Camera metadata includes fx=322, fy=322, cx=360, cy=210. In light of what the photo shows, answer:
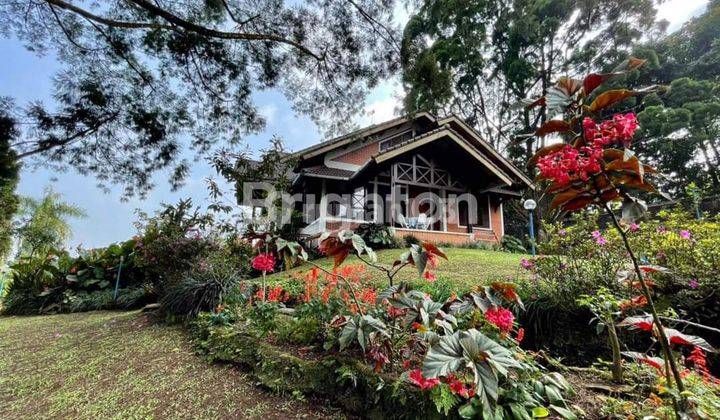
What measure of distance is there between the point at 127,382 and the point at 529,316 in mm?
3854

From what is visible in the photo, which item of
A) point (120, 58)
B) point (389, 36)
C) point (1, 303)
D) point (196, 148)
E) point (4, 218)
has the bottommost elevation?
point (1, 303)

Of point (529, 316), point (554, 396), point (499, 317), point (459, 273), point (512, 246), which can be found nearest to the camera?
point (554, 396)

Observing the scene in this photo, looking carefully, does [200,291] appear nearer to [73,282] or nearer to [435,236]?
[73,282]

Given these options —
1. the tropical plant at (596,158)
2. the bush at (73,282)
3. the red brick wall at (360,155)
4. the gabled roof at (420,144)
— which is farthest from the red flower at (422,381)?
the red brick wall at (360,155)

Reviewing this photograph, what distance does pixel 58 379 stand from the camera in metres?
3.05

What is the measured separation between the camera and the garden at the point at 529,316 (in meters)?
1.39

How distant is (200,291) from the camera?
4.53m

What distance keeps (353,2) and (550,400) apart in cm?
563

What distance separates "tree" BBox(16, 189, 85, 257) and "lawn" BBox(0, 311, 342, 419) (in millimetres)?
8295

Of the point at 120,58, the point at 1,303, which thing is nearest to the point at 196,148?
the point at 120,58

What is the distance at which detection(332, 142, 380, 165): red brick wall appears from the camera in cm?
1349

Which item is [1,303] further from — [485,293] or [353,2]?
[485,293]

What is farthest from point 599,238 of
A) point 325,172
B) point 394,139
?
point 394,139

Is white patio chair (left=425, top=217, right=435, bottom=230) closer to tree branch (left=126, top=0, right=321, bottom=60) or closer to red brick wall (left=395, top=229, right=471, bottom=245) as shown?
red brick wall (left=395, top=229, right=471, bottom=245)
